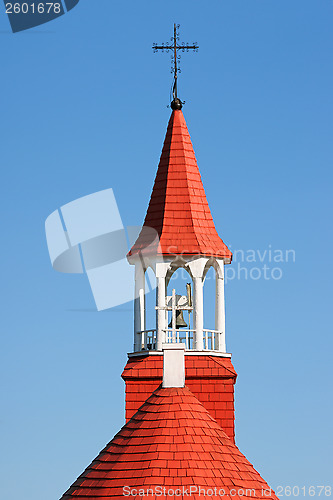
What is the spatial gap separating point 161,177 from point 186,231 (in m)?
2.04

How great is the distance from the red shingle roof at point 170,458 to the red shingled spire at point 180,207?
441cm

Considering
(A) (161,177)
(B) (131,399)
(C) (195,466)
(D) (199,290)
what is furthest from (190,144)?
(C) (195,466)

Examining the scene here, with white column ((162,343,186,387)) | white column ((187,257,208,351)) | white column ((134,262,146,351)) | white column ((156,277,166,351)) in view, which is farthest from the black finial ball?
white column ((162,343,186,387))

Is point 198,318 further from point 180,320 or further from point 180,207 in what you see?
point 180,207

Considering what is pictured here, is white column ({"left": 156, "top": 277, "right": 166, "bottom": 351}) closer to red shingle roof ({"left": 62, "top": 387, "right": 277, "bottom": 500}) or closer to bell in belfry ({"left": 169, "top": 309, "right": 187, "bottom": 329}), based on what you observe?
bell in belfry ({"left": 169, "top": 309, "right": 187, "bottom": 329})

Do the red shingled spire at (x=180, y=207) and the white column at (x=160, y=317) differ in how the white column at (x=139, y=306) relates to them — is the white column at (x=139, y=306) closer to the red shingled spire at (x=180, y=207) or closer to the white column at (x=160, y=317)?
the red shingled spire at (x=180, y=207)

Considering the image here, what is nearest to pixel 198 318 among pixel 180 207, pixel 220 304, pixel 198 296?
pixel 198 296

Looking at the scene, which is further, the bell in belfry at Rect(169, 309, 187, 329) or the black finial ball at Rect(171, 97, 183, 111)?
the black finial ball at Rect(171, 97, 183, 111)

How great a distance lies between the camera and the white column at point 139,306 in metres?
36.4

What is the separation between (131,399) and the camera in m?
35.7

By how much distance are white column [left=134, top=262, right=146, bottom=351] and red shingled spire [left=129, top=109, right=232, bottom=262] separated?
585 millimetres

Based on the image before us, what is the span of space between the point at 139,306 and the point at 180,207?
2787 mm

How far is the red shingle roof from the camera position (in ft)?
102

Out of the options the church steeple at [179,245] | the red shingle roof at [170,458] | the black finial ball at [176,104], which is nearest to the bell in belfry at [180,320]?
the church steeple at [179,245]
